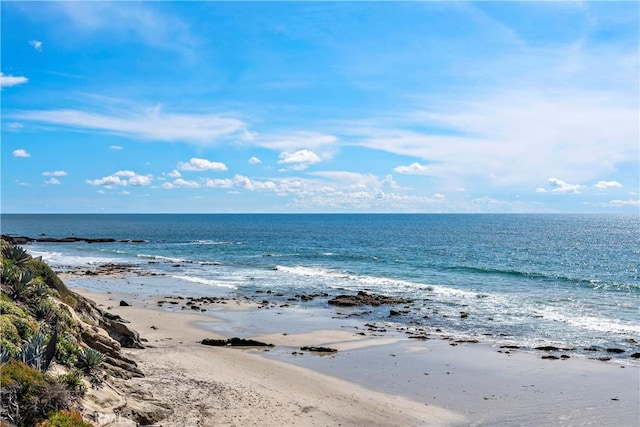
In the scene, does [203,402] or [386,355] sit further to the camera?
[386,355]

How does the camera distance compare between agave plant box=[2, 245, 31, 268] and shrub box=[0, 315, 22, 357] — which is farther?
agave plant box=[2, 245, 31, 268]

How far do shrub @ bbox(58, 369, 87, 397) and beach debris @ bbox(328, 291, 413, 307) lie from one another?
2604 centimetres

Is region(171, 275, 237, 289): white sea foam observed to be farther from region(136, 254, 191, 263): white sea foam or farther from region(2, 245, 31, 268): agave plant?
region(2, 245, 31, 268): agave plant

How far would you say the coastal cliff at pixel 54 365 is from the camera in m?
9.78

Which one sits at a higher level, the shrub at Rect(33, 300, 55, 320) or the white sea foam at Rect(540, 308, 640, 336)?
the shrub at Rect(33, 300, 55, 320)

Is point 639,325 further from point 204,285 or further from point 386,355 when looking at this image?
point 204,285

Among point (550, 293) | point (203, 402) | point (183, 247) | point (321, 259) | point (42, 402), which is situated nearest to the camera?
point (42, 402)

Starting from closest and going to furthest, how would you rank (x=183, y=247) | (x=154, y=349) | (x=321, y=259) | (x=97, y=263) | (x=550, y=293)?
(x=154, y=349)
(x=550, y=293)
(x=97, y=263)
(x=321, y=259)
(x=183, y=247)

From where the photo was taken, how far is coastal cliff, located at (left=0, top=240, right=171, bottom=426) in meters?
9.78

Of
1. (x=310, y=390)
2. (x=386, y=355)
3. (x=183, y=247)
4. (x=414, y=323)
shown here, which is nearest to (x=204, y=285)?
(x=414, y=323)

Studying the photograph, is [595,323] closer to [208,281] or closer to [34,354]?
[34,354]

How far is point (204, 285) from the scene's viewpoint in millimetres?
45875

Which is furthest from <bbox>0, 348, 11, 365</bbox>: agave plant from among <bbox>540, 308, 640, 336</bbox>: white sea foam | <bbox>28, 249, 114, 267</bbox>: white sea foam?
<bbox>28, 249, 114, 267</bbox>: white sea foam

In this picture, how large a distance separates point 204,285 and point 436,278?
2353cm
